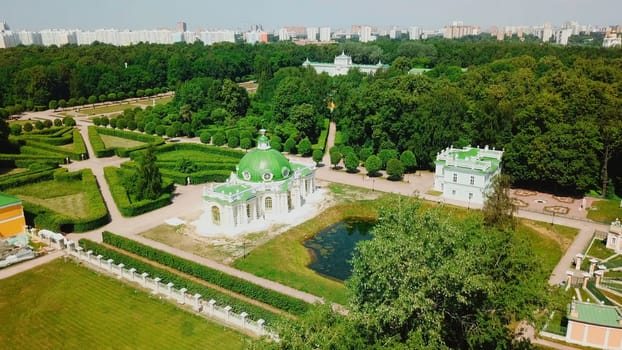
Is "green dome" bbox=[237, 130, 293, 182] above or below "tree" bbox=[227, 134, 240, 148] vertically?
above

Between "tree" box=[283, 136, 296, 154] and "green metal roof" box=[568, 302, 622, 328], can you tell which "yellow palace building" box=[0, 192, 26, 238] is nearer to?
"tree" box=[283, 136, 296, 154]

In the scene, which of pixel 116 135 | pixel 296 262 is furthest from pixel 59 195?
pixel 296 262

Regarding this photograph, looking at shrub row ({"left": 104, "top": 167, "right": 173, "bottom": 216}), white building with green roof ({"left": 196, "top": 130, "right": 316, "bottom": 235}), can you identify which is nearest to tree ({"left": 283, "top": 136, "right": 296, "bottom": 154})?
white building with green roof ({"left": 196, "top": 130, "right": 316, "bottom": 235})

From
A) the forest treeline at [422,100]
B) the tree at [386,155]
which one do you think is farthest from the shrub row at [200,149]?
the tree at [386,155]

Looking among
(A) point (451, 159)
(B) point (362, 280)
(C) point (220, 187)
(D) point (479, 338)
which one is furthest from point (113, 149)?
(D) point (479, 338)

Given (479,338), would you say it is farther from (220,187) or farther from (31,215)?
(31,215)

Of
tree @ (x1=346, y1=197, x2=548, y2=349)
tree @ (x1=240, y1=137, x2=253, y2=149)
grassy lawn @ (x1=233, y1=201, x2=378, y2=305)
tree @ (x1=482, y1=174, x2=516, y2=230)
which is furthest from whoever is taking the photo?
tree @ (x1=240, y1=137, x2=253, y2=149)
